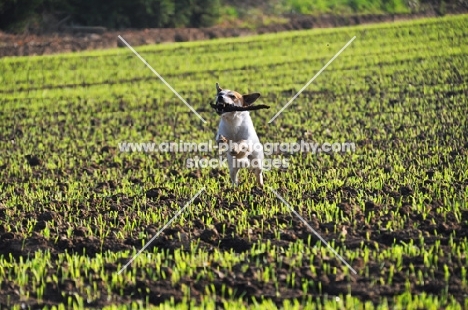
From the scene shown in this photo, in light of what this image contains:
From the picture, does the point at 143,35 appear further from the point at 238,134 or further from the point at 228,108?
the point at 228,108

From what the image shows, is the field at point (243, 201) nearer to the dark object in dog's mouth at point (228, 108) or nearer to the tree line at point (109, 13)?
the dark object in dog's mouth at point (228, 108)

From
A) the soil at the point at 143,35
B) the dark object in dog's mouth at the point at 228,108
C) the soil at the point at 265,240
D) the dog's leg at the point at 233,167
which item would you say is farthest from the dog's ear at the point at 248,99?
the soil at the point at 143,35

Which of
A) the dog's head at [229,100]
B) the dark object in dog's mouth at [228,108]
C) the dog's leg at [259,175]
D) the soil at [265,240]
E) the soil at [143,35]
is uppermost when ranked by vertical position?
the soil at [143,35]

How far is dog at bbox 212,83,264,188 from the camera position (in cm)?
990

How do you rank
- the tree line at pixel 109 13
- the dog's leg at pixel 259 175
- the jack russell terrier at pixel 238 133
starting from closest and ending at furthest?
1. the jack russell terrier at pixel 238 133
2. the dog's leg at pixel 259 175
3. the tree line at pixel 109 13

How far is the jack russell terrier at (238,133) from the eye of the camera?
9.88m

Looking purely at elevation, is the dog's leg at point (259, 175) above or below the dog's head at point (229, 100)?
below

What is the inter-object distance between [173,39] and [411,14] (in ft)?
27.6

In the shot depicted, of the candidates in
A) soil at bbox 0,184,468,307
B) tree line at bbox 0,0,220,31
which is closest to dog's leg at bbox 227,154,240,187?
soil at bbox 0,184,468,307

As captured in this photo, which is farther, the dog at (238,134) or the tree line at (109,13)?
the tree line at (109,13)

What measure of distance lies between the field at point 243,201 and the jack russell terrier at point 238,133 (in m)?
0.42

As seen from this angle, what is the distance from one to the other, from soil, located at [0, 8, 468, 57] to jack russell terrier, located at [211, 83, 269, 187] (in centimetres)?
2089

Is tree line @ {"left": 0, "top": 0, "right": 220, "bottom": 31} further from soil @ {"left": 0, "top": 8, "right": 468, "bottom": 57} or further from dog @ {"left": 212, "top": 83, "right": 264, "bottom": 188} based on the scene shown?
dog @ {"left": 212, "top": 83, "right": 264, "bottom": 188}

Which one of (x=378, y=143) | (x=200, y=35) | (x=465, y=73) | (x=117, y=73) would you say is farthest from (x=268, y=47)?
(x=378, y=143)
